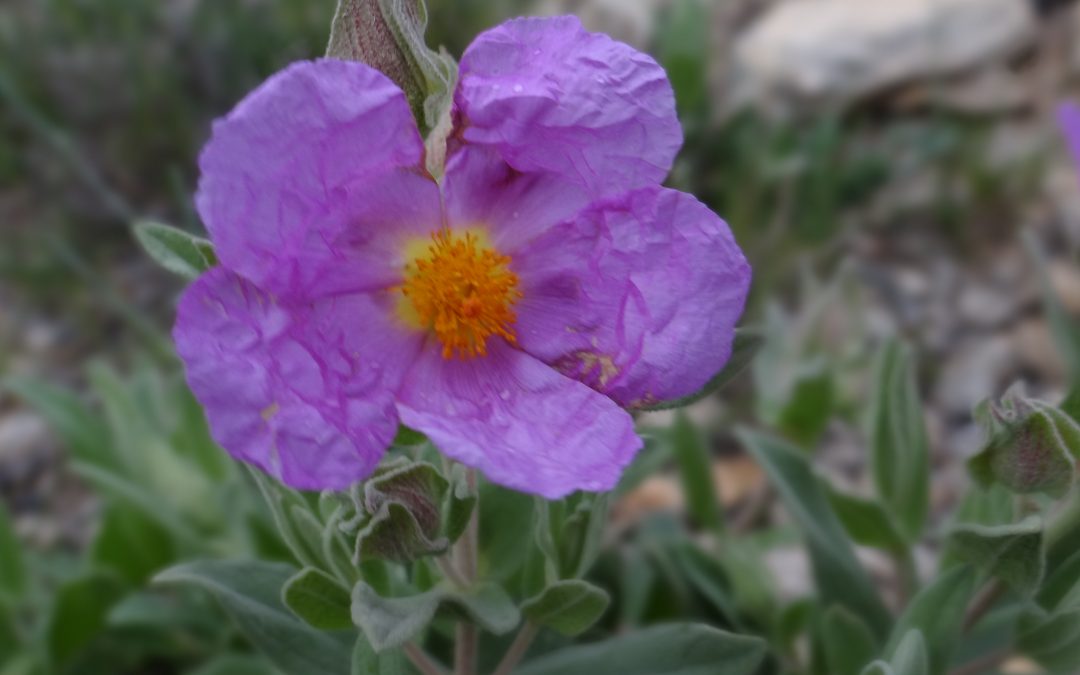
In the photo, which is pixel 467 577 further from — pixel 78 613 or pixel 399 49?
pixel 78 613

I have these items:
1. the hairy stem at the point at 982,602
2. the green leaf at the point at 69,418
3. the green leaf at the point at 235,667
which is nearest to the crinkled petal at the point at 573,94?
the hairy stem at the point at 982,602

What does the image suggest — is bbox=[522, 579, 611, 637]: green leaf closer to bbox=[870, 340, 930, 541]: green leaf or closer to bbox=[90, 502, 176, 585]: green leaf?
bbox=[870, 340, 930, 541]: green leaf

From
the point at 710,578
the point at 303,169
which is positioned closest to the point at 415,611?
the point at 303,169

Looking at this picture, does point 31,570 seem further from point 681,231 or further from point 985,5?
point 985,5

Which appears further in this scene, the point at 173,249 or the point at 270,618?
the point at 270,618

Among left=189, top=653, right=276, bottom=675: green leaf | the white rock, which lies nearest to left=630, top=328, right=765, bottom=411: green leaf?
left=189, top=653, right=276, bottom=675: green leaf

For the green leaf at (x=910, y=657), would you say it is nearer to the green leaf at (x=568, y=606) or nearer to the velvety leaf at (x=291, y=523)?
the green leaf at (x=568, y=606)
